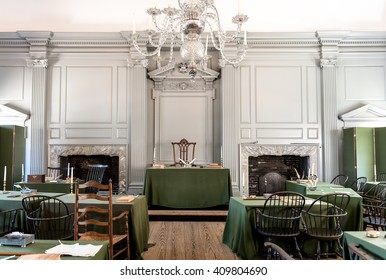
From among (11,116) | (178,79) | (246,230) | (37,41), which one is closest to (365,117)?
(178,79)

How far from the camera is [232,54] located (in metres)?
6.96

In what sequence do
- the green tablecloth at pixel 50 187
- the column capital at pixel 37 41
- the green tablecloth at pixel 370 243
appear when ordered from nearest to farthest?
the green tablecloth at pixel 370 243 < the green tablecloth at pixel 50 187 < the column capital at pixel 37 41

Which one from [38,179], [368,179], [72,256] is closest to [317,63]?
[368,179]

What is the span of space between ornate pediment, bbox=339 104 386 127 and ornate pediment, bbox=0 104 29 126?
7.21 m

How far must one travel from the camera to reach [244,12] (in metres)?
6.95

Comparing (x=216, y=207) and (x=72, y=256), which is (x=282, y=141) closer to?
(x=216, y=207)

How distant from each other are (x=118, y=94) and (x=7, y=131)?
7.99ft

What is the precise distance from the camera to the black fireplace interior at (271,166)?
718 cm

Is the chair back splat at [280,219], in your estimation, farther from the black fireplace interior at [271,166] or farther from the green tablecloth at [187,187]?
the black fireplace interior at [271,166]

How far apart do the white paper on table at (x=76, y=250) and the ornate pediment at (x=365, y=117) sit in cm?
Result: 662

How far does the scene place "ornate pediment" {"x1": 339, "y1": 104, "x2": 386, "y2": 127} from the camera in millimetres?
6848

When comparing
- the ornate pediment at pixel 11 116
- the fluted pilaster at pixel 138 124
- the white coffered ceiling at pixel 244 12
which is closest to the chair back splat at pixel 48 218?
the fluted pilaster at pixel 138 124

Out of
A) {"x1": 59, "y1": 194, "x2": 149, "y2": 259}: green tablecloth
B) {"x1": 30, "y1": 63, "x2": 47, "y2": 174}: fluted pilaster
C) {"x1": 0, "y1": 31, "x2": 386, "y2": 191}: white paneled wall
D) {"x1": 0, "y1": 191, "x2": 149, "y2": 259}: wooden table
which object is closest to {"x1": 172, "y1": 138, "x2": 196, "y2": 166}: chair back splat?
{"x1": 0, "y1": 31, "x2": 386, "y2": 191}: white paneled wall

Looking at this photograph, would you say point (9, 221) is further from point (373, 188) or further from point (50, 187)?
point (373, 188)
